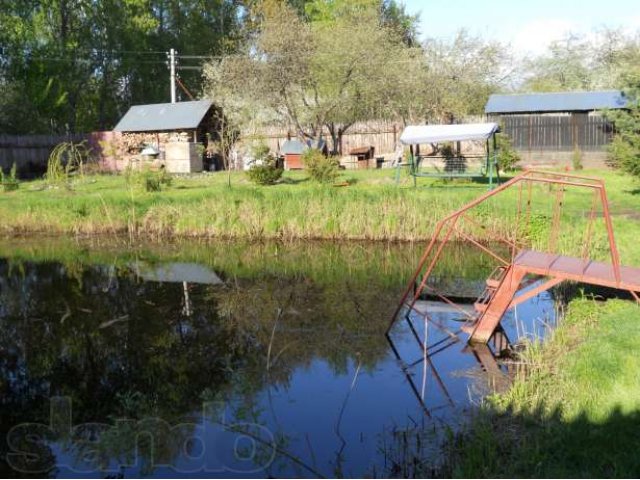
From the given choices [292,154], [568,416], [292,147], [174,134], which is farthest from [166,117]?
[568,416]

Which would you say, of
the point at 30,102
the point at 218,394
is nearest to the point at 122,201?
the point at 218,394

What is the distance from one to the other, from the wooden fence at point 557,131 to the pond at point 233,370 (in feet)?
49.4

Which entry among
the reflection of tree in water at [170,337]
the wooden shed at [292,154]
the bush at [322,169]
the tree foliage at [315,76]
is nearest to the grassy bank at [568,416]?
the reflection of tree in water at [170,337]

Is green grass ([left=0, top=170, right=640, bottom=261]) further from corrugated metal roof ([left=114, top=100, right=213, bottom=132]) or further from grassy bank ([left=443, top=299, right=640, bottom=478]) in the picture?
corrugated metal roof ([left=114, top=100, right=213, bottom=132])

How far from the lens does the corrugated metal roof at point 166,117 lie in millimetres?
30250

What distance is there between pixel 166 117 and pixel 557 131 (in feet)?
55.1

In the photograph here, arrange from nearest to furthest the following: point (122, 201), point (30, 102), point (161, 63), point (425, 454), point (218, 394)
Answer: point (425, 454) → point (218, 394) → point (122, 201) → point (30, 102) → point (161, 63)

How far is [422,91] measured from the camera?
108 ft

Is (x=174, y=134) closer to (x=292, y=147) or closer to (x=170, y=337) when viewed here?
(x=292, y=147)

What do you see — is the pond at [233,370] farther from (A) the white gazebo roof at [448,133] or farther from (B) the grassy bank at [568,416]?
(A) the white gazebo roof at [448,133]

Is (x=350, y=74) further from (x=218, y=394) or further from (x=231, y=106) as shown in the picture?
(x=218, y=394)

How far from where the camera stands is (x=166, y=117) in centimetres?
3125

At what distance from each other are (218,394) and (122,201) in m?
11.9

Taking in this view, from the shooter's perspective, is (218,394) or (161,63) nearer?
(218,394)
